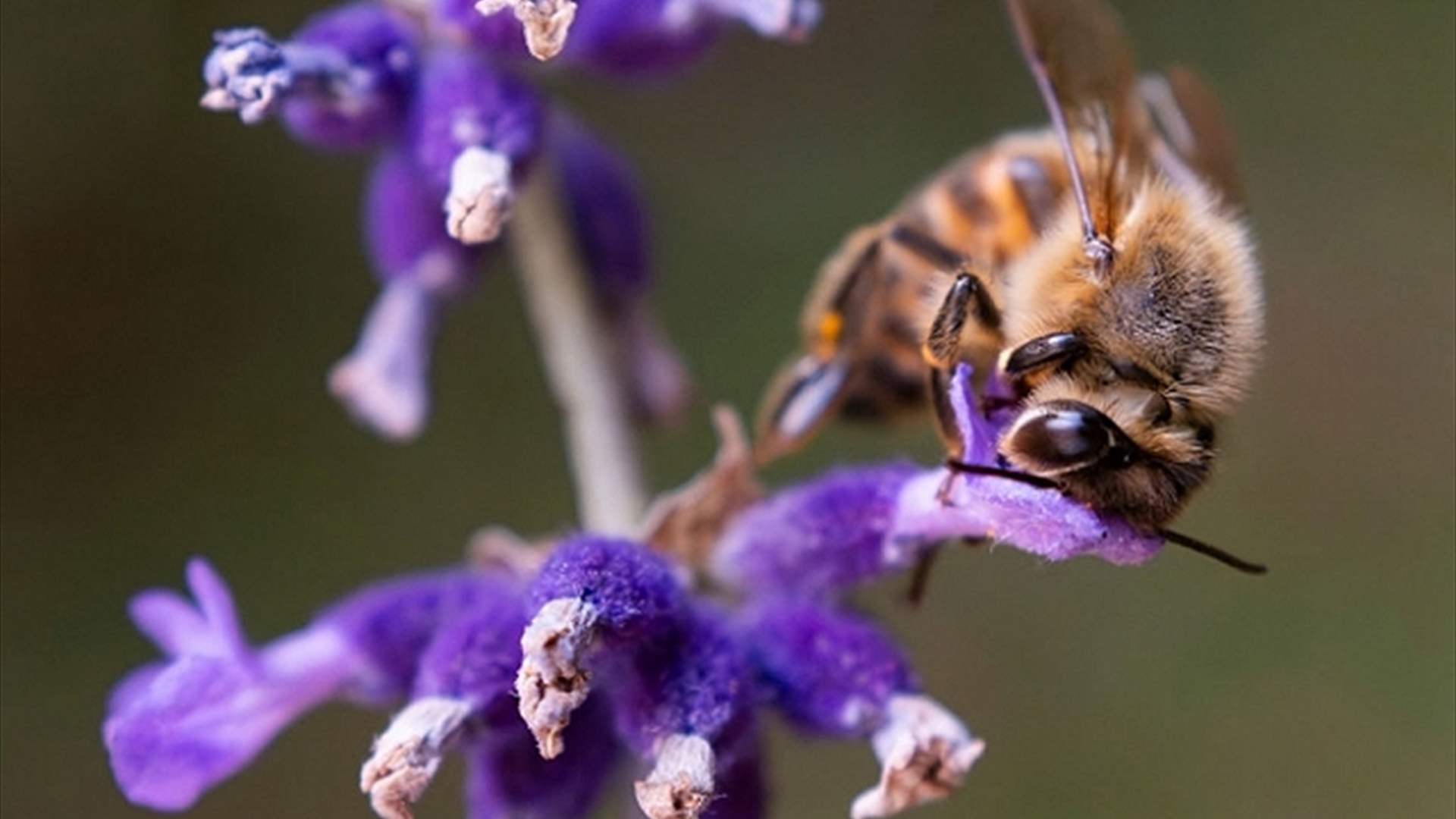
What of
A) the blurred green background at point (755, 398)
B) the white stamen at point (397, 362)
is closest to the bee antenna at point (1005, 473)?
the white stamen at point (397, 362)

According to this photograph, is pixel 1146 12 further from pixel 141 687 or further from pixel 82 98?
pixel 141 687

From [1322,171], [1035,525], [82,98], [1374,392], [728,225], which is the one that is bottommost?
[1374,392]

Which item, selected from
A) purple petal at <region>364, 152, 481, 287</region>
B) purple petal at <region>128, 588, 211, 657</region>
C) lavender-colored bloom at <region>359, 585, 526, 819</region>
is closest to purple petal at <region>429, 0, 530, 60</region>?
purple petal at <region>364, 152, 481, 287</region>

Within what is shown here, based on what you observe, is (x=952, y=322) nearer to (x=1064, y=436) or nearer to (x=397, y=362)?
(x=1064, y=436)

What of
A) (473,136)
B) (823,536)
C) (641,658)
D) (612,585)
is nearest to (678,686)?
Result: (641,658)

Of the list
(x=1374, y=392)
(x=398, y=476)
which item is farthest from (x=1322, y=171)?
(x=398, y=476)

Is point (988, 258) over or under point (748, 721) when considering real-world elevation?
over

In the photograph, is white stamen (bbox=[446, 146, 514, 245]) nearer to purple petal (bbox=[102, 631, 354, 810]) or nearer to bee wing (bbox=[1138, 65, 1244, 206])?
purple petal (bbox=[102, 631, 354, 810])
